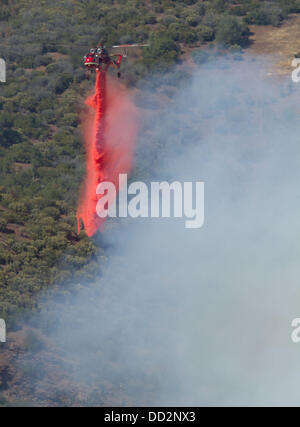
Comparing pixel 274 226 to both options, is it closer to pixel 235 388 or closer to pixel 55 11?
→ pixel 235 388

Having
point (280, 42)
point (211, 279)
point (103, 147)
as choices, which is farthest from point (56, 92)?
point (211, 279)

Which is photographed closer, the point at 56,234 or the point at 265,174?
the point at 56,234

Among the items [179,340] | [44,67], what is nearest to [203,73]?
[44,67]

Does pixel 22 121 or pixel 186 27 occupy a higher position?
pixel 186 27

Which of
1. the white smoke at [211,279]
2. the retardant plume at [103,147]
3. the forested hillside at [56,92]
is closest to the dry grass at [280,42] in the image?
the forested hillside at [56,92]

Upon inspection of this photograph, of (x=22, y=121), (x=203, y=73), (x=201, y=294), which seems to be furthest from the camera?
(x=203, y=73)

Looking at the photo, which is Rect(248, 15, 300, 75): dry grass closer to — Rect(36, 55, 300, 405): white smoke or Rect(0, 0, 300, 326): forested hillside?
Rect(0, 0, 300, 326): forested hillside

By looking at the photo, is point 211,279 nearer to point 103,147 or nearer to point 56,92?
point 103,147

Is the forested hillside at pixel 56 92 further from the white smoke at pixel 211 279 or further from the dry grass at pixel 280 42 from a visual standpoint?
the white smoke at pixel 211 279
